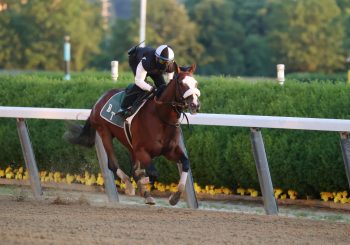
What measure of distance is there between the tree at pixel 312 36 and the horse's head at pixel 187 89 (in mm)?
28628

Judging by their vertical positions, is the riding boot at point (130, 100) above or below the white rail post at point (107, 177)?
above

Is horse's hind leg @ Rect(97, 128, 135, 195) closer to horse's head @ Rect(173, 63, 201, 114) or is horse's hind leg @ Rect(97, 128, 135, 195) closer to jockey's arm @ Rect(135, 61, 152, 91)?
jockey's arm @ Rect(135, 61, 152, 91)

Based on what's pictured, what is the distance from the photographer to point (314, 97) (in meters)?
9.37

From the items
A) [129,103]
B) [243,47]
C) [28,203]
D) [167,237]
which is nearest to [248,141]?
[129,103]

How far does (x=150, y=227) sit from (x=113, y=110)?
6.34 ft

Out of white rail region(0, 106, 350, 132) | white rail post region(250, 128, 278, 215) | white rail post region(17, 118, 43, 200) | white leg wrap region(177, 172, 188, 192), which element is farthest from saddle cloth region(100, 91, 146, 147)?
white rail post region(250, 128, 278, 215)

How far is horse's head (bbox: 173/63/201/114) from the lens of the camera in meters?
7.54

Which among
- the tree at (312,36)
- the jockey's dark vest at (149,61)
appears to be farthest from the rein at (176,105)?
the tree at (312,36)

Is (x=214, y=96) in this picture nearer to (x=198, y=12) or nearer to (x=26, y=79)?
(x=26, y=79)

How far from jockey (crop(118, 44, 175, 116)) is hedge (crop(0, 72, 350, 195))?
1336 mm

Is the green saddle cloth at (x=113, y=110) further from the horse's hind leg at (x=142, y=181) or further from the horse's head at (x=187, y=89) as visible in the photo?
the horse's head at (x=187, y=89)

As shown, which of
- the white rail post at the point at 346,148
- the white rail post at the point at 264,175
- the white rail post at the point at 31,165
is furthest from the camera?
the white rail post at the point at 31,165

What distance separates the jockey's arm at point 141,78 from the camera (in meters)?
8.30

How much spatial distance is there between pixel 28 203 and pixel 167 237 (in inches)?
101
